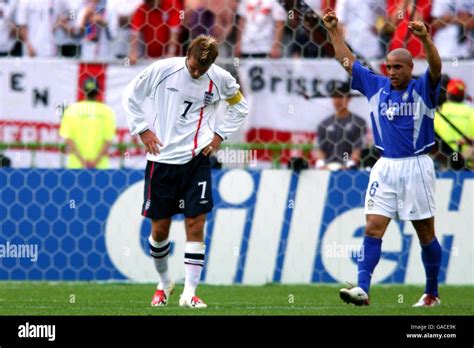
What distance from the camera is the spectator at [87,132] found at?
11953mm

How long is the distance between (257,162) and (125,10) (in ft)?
6.55

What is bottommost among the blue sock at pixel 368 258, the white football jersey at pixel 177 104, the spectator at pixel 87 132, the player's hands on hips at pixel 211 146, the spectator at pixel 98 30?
the blue sock at pixel 368 258

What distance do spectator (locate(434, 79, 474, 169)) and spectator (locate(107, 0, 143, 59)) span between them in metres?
3.14

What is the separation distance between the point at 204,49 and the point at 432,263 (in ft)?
7.52

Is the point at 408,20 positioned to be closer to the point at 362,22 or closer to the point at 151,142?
the point at 362,22

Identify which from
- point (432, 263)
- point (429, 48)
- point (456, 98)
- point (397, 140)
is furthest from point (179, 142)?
point (456, 98)

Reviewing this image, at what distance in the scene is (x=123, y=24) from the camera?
1229cm

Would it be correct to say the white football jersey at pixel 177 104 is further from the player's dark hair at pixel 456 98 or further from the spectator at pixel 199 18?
the player's dark hair at pixel 456 98

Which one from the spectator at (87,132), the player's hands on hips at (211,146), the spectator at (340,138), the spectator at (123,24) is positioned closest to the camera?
the player's hands on hips at (211,146)

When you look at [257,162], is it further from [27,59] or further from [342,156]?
[27,59]

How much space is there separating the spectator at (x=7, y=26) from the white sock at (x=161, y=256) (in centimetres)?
379

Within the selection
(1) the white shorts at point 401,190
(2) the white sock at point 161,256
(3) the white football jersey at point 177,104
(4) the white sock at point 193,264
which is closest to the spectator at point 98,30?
(3) the white football jersey at point 177,104

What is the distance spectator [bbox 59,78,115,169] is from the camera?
39.2 ft

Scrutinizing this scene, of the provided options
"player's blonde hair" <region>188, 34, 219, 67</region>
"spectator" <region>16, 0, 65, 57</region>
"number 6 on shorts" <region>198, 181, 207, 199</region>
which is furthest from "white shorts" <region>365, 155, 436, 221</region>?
"spectator" <region>16, 0, 65, 57</region>
